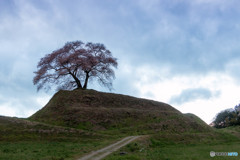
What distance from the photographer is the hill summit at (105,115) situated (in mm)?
34281

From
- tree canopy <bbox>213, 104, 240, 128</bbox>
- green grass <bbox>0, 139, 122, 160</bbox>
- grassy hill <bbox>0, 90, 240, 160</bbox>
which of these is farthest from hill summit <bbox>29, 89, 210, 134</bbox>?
tree canopy <bbox>213, 104, 240, 128</bbox>

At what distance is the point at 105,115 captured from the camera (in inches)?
1478

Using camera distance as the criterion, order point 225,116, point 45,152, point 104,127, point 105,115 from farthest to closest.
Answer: point 225,116 < point 105,115 < point 104,127 < point 45,152

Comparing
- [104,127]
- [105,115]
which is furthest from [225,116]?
[104,127]

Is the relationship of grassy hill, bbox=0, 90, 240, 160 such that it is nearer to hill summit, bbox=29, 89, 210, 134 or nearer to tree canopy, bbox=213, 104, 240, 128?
hill summit, bbox=29, 89, 210, 134

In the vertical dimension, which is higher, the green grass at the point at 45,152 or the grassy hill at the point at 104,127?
the grassy hill at the point at 104,127

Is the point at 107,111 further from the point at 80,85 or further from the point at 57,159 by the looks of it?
the point at 57,159

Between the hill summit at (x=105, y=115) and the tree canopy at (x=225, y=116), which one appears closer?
the hill summit at (x=105, y=115)

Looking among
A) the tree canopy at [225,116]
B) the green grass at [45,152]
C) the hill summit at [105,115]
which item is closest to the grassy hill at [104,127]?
the hill summit at [105,115]

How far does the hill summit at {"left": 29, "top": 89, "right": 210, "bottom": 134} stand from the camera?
34281 mm

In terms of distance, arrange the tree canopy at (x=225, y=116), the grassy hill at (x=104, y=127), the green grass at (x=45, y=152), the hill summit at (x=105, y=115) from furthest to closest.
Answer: the tree canopy at (x=225, y=116), the hill summit at (x=105, y=115), the grassy hill at (x=104, y=127), the green grass at (x=45, y=152)

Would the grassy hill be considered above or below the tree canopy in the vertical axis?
below

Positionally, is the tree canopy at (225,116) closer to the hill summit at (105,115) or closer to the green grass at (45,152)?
the hill summit at (105,115)

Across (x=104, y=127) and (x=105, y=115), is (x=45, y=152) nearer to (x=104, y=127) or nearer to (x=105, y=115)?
(x=104, y=127)
